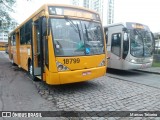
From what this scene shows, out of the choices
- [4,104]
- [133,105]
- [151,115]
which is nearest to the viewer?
[151,115]

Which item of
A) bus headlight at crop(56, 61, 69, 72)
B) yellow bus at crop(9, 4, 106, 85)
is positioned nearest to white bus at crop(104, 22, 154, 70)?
yellow bus at crop(9, 4, 106, 85)

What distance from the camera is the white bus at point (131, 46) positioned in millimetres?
10219

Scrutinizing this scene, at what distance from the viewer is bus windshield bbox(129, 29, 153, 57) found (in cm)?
1030

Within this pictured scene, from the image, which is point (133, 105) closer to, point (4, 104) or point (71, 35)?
point (71, 35)

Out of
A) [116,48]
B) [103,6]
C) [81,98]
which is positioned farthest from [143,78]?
[103,6]

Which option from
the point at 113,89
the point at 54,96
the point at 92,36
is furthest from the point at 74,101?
the point at 92,36

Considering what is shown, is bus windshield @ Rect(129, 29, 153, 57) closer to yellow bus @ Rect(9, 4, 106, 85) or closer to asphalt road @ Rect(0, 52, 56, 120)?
yellow bus @ Rect(9, 4, 106, 85)

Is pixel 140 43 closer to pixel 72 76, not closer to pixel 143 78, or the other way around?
pixel 143 78

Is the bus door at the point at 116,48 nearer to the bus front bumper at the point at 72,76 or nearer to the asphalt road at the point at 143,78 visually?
the asphalt road at the point at 143,78

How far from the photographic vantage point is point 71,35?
653 cm

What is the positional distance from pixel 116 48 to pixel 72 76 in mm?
5580

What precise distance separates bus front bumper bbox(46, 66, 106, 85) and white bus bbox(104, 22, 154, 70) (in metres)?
3.86

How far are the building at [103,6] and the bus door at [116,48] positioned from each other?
29315 millimetres

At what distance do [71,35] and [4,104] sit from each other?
3111 mm
